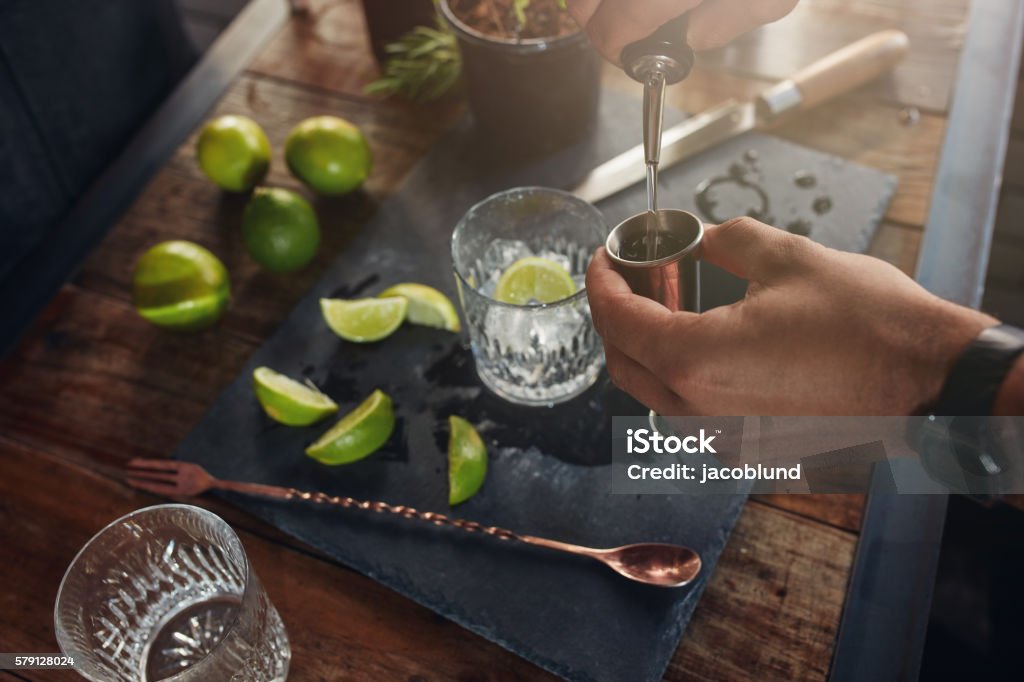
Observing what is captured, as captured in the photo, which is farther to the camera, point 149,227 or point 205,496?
point 149,227

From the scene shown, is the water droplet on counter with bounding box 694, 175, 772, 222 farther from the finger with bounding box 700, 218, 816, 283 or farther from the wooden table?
the finger with bounding box 700, 218, 816, 283

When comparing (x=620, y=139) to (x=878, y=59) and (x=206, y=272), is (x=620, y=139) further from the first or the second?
(x=206, y=272)

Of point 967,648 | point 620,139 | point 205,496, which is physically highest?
point 620,139

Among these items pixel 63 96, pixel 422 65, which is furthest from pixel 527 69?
pixel 63 96

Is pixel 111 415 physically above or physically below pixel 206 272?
below

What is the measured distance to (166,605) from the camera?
971mm

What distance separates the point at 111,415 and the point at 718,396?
0.83 m

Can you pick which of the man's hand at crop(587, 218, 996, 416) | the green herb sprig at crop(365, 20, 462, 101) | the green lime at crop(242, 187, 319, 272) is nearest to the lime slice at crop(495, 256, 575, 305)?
the man's hand at crop(587, 218, 996, 416)

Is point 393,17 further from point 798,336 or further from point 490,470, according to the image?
point 798,336

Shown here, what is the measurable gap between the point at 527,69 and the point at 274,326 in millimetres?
535

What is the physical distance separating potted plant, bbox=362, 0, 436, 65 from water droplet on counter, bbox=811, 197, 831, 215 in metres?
0.74

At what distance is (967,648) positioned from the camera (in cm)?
124

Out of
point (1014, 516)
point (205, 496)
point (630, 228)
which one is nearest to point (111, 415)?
point (205, 496)

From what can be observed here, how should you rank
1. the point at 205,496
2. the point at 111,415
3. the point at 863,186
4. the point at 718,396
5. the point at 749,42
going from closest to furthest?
the point at 718,396 → the point at 205,496 → the point at 111,415 → the point at 863,186 → the point at 749,42
